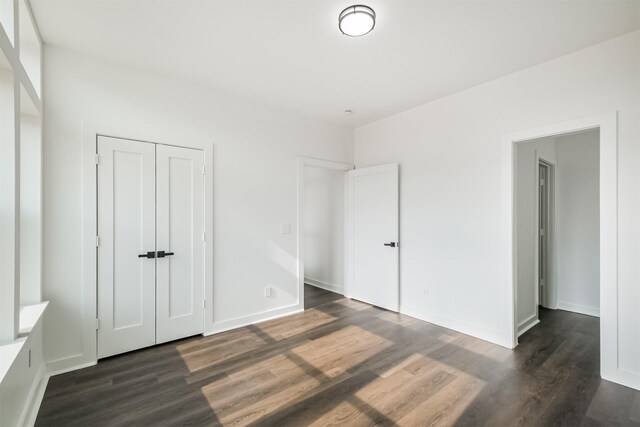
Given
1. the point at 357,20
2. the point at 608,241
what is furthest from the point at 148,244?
the point at 608,241

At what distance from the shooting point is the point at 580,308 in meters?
4.10

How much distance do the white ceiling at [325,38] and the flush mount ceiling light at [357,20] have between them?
60 mm

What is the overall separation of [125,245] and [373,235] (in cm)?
313

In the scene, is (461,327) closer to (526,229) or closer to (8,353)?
(526,229)

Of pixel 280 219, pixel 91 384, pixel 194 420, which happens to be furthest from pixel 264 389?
pixel 280 219

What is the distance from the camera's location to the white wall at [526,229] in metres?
3.50

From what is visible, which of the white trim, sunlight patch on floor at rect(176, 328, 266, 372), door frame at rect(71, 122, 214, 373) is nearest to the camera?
door frame at rect(71, 122, 214, 373)

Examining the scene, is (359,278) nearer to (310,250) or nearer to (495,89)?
(310,250)

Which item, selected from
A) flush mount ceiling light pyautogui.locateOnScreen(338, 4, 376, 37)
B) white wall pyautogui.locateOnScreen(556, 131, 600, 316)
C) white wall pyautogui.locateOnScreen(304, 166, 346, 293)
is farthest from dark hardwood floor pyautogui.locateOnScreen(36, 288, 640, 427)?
flush mount ceiling light pyautogui.locateOnScreen(338, 4, 376, 37)

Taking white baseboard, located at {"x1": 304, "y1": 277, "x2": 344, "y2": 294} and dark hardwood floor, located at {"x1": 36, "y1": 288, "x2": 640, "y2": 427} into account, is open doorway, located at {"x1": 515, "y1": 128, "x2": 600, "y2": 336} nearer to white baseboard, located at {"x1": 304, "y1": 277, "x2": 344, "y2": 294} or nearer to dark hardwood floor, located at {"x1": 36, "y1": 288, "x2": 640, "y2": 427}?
dark hardwood floor, located at {"x1": 36, "y1": 288, "x2": 640, "y2": 427}

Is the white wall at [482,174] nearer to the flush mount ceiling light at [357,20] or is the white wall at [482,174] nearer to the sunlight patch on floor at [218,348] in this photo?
the flush mount ceiling light at [357,20]

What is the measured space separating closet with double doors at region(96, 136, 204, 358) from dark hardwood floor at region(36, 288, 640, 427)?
0.85 feet

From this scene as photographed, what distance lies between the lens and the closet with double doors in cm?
279

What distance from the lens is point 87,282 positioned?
2.67 m
